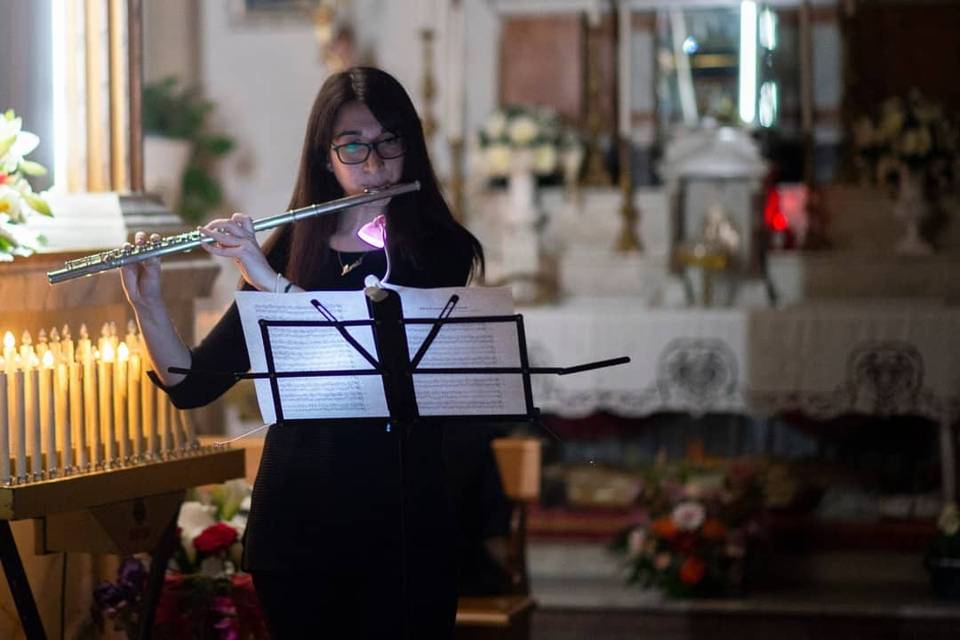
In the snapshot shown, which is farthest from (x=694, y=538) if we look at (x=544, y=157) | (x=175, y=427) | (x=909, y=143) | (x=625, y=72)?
(x=175, y=427)

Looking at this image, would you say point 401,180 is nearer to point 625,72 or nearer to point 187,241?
point 187,241

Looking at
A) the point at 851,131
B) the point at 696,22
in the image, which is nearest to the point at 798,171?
the point at 851,131

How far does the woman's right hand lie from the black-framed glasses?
0.38 meters

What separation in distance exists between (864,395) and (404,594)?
15.2 feet

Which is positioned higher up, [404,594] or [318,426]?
[318,426]

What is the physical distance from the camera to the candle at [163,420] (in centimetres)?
380

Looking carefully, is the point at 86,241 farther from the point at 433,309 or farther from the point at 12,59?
the point at 433,309

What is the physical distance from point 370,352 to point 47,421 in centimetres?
85

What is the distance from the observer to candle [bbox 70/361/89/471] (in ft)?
11.7

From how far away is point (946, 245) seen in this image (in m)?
8.33

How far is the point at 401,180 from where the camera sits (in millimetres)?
3203

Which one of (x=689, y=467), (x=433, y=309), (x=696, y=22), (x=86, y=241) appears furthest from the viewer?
(x=696, y=22)

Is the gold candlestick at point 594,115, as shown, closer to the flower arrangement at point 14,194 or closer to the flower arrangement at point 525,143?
the flower arrangement at point 525,143

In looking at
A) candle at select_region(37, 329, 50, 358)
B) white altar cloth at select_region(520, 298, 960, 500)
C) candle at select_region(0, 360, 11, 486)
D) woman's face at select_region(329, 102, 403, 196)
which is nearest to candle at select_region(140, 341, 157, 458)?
candle at select_region(37, 329, 50, 358)
